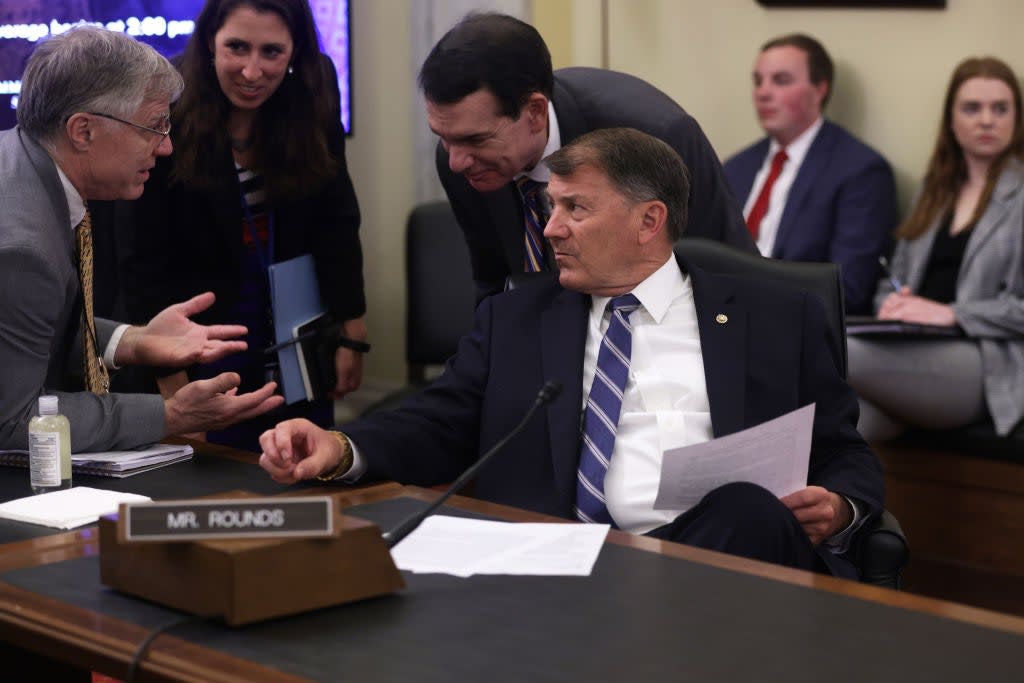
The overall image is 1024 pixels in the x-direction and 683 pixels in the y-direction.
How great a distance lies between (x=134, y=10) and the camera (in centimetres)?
430

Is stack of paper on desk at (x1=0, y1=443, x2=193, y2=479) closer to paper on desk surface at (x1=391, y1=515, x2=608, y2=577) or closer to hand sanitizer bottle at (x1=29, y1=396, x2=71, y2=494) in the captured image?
hand sanitizer bottle at (x1=29, y1=396, x2=71, y2=494)

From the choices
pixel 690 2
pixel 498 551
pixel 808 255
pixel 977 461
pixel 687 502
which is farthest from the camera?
pixel 690 2

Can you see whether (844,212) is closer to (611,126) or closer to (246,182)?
(611,126)

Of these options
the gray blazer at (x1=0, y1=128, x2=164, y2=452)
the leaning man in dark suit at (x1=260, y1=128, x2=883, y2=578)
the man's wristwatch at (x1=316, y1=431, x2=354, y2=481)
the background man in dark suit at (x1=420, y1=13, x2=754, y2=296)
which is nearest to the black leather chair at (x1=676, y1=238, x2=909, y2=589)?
the leaning man in dark suit at (x1=260, y1=128, x2=883, y2=578)

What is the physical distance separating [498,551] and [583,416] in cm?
64

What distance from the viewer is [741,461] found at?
205 cm

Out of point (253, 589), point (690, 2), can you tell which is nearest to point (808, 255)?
point (690, 2)

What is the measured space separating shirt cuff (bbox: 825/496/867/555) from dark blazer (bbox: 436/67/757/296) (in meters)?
0.86

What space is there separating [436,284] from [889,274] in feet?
4.94

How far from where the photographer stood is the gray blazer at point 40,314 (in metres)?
2.30

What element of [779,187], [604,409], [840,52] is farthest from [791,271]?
[840,52]

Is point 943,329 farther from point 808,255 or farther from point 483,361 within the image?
point 483,361

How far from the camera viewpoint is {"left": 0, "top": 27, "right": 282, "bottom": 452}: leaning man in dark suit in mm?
2309

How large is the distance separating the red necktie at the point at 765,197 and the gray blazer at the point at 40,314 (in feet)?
9.72
